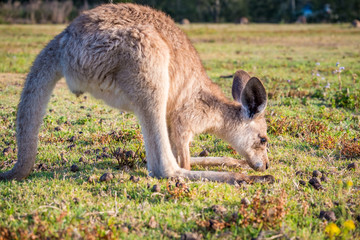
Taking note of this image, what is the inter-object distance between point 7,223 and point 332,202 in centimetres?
259

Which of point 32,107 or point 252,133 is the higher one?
point 32,107

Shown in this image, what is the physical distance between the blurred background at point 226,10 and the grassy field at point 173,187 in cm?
2755

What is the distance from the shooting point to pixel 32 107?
139 inches

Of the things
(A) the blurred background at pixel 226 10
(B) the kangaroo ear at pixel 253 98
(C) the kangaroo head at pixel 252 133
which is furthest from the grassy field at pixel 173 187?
(A) the blurred background at pixel 226 10

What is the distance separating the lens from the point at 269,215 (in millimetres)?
2824

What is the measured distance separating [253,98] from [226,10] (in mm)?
46009

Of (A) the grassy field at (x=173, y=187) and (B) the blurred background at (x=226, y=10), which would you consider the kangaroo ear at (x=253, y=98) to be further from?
(B) the blurred background at (x=226, y=10)

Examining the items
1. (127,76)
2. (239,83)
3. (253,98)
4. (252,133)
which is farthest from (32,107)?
(239,83)

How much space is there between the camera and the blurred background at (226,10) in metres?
32.6

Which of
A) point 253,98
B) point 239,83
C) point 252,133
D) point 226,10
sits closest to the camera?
point 253,98

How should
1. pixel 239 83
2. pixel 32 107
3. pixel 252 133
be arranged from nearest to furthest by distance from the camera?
pixel 32 107
pixel 252 133
pixel 239 83

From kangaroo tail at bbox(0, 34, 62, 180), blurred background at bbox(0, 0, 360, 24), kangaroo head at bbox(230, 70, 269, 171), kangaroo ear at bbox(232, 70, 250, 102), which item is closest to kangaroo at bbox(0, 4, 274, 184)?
kangaroo tail at bbox(0, 34, 62, 180)

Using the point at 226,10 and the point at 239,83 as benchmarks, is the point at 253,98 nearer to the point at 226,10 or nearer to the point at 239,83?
the point at 239,83

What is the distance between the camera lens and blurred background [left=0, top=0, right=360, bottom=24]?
32.6m
